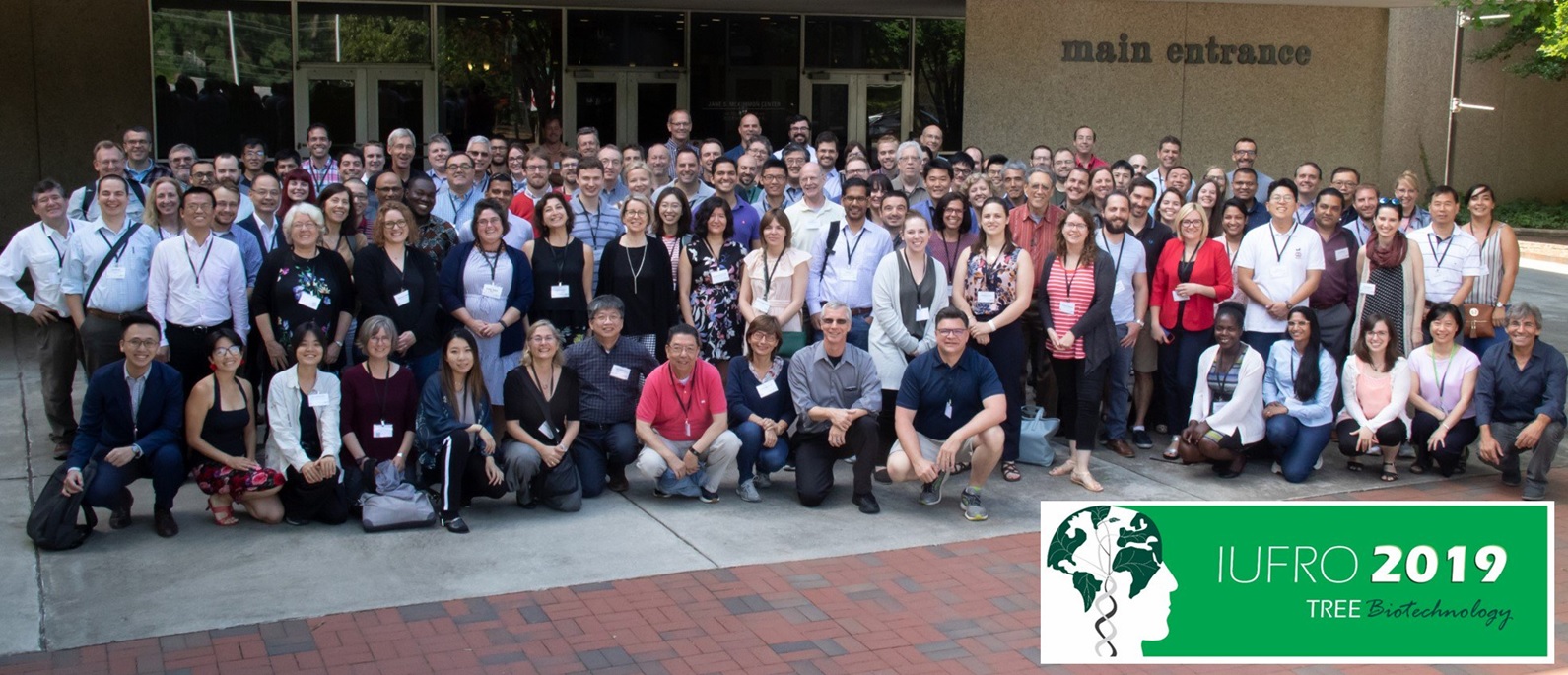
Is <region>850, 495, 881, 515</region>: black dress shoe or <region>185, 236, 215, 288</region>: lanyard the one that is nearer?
<region>850, 495, 881, 515</region>: black dress shoe

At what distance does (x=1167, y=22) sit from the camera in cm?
1596

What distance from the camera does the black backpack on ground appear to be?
650cm

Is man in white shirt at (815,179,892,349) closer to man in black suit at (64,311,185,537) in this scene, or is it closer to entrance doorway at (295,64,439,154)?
man in black suit at (64,311,185,537)

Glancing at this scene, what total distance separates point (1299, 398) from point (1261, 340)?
1.85 ft

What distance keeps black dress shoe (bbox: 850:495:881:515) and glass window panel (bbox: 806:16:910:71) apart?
1154cm

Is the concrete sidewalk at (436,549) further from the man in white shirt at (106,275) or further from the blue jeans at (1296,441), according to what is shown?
the man in white shirt at (106,275)

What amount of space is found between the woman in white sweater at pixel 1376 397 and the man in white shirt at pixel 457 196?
5.57 m

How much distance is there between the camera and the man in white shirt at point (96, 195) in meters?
8.72

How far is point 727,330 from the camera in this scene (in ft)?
28.3

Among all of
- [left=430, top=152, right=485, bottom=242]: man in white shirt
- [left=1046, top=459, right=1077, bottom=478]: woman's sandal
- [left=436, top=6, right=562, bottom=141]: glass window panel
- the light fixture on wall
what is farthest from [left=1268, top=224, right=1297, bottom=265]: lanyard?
the light fixture on wall

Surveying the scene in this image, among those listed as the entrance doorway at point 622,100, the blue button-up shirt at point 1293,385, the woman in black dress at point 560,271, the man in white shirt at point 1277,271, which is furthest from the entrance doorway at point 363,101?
the blue button-up shirt at point 1293,385

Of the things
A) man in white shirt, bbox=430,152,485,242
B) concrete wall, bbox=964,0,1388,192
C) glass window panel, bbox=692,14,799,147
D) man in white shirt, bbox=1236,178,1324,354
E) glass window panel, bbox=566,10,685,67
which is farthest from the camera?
glass window panel, bbox=692,14,799,147

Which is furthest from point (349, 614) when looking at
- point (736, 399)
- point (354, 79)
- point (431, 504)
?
point (354, 79)

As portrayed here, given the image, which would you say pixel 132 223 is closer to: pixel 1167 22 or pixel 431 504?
pixel 431 504
